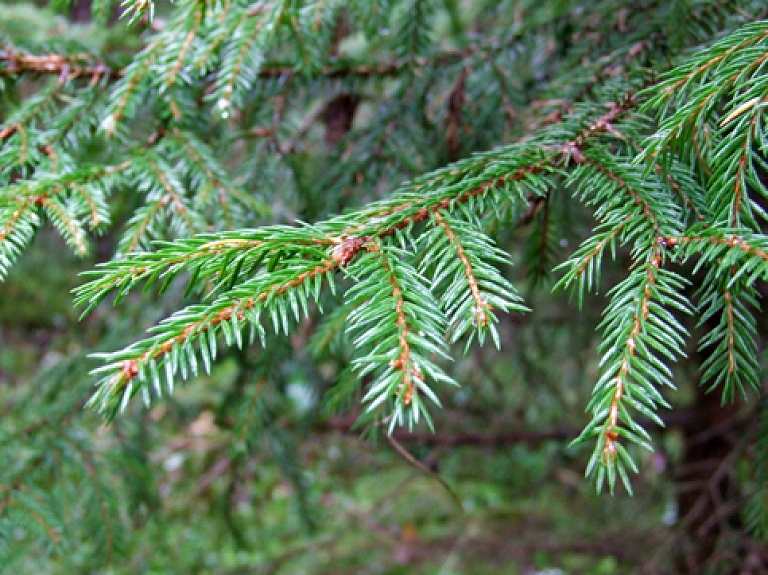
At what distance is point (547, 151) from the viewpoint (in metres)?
0.87

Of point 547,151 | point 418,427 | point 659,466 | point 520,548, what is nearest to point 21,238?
point 547,151

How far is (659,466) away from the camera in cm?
329

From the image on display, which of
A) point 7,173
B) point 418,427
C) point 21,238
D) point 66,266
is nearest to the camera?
point 21,238

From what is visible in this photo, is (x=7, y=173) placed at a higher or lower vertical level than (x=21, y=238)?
higher

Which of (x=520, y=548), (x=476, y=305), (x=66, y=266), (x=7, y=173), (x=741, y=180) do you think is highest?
(x=66, y=266)

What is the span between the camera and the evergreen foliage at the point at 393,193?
0.67 meters

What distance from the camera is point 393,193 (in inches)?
34.6

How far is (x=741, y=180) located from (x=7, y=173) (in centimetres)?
109

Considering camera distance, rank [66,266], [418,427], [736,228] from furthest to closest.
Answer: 1. [66,266]
2. [418,427]
3. [736,228]

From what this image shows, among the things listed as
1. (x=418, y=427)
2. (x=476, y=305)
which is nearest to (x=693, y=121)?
(x=476, y=305)

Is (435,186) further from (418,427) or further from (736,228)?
(418,427)

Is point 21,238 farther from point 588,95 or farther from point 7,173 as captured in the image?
point 588,95

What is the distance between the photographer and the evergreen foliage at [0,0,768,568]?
0.67 metres

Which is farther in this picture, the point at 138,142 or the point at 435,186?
the point at 138,142
